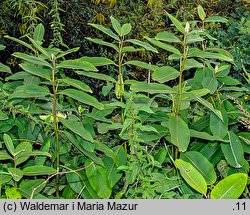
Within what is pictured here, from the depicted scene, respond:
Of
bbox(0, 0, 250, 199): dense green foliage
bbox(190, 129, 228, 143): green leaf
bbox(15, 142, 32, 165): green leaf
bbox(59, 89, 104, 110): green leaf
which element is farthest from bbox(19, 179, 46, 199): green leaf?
bbox(190, 129, 228, 143): green leaf

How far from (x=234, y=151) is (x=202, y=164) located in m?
0.16

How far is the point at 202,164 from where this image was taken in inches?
82.4

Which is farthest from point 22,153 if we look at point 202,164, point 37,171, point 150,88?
point 202,164

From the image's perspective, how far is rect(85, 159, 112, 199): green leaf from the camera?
2.03m

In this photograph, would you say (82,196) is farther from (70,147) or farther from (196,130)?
(196,130)

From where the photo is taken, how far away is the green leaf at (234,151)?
2.12 metres

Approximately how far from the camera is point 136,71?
4.18 meters

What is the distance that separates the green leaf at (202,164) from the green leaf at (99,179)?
327mm

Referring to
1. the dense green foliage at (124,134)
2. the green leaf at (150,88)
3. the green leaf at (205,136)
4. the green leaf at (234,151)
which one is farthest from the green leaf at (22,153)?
the green leaf at (234,151)

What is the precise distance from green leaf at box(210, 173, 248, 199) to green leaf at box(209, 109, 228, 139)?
41 centimetres

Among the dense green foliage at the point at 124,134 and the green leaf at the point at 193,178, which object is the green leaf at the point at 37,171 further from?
the green leaf at the point at 193,178

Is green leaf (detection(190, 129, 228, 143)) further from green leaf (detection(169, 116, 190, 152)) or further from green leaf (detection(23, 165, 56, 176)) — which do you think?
green leaf (detection(23, 165, 56, 176))

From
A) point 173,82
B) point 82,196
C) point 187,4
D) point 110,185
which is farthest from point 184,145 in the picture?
point 187,4

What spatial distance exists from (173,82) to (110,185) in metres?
2.10
